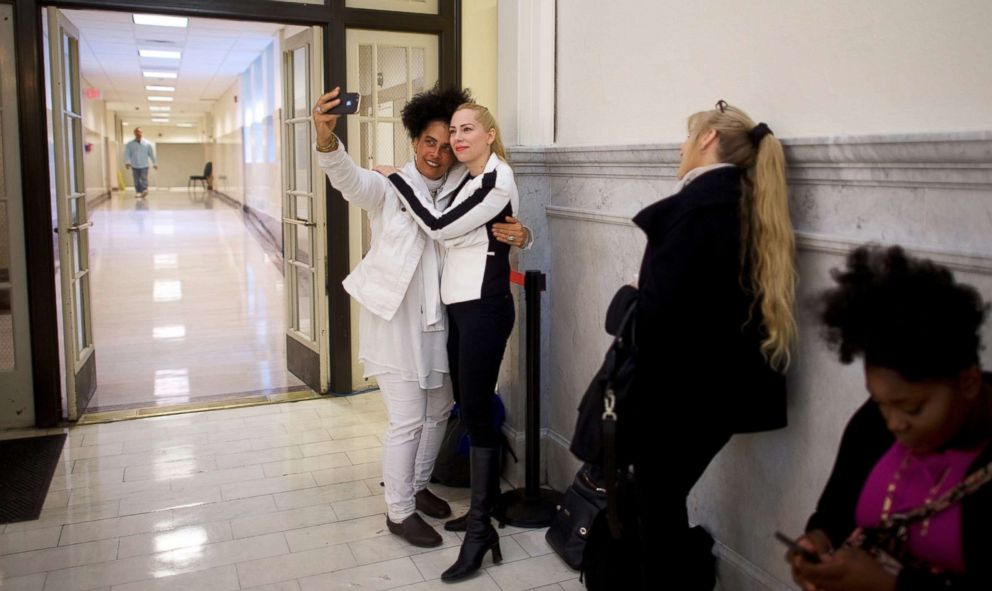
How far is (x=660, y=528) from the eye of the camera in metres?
2.25

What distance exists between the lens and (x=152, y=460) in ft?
12.7

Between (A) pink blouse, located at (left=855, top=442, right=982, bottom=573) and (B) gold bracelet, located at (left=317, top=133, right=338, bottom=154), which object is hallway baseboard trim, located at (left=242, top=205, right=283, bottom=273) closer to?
(B) gold bracelet, located at (left=317, top=133, right=338, bottom=154)

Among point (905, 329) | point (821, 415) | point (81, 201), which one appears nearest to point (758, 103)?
point (821, 415)

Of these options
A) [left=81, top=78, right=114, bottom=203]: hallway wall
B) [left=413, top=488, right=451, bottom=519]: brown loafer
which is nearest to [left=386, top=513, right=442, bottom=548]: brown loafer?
[left=413, top=488, right=451, bottom=519]: brown loafer

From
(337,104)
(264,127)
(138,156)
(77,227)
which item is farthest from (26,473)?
(138,156)

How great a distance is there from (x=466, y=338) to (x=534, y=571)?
2.69ft

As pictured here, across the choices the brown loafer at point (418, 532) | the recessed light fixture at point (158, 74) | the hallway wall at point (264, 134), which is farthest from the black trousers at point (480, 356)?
the recessed light fixture at point (158, 74)

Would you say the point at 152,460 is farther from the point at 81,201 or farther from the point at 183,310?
the point at 183,310

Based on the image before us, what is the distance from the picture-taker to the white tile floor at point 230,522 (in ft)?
9.16

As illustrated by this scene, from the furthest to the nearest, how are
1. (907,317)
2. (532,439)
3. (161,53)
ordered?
(161,53), (532,439), (907,317)

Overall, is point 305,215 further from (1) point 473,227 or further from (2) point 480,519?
(2) point 480,519

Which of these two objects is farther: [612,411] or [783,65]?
[783,65]

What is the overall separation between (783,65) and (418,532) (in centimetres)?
195

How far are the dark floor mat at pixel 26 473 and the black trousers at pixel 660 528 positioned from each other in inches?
89.6
